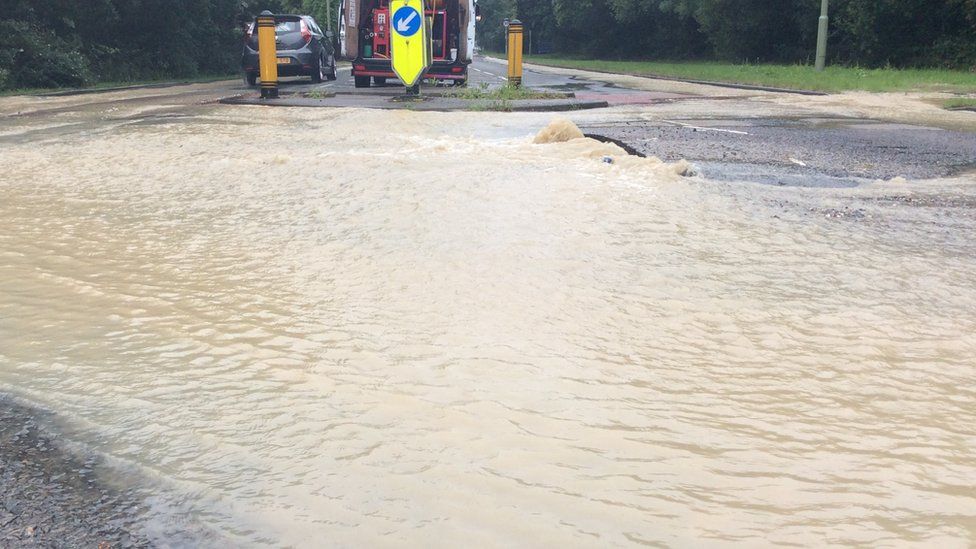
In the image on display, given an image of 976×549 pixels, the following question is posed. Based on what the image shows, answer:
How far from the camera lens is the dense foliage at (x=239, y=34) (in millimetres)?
22266

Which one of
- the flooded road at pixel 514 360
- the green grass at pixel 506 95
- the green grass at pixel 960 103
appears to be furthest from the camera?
the green grass at pixel 506 95

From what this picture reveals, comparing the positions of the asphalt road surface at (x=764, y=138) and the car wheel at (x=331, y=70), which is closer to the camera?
the asphalt road surface at (x=764, y=138)

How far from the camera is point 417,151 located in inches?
344

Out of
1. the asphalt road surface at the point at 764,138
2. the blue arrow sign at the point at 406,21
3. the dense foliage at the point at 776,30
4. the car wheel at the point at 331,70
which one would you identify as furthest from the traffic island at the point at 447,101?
the dense foliage at the point at 776,30

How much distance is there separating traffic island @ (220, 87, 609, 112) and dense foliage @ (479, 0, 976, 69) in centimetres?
1790

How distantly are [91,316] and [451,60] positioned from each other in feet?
55.3

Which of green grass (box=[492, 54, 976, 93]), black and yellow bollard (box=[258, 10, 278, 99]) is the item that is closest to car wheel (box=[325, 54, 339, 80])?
black and yellow bollard (box=[258, 10, 278, 99])

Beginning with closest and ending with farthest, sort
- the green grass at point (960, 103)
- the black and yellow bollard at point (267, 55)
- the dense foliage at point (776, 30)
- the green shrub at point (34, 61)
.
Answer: the green grass at point (960, 103) → the black and yellow bollard at point (267, 55) → the green shrub at point (34, 61) → the dense foliage at point (776, 30)

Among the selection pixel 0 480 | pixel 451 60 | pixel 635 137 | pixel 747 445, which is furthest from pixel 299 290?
pixel 451 60

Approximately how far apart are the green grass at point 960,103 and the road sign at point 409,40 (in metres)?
8.78

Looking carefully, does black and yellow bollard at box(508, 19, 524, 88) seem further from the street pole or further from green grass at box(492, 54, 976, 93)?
the street pole

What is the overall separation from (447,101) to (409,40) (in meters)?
1.79

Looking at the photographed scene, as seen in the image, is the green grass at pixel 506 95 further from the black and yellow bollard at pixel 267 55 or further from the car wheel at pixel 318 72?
the car wheel at pixel 318 72

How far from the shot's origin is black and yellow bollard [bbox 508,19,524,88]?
17625 millimetres
